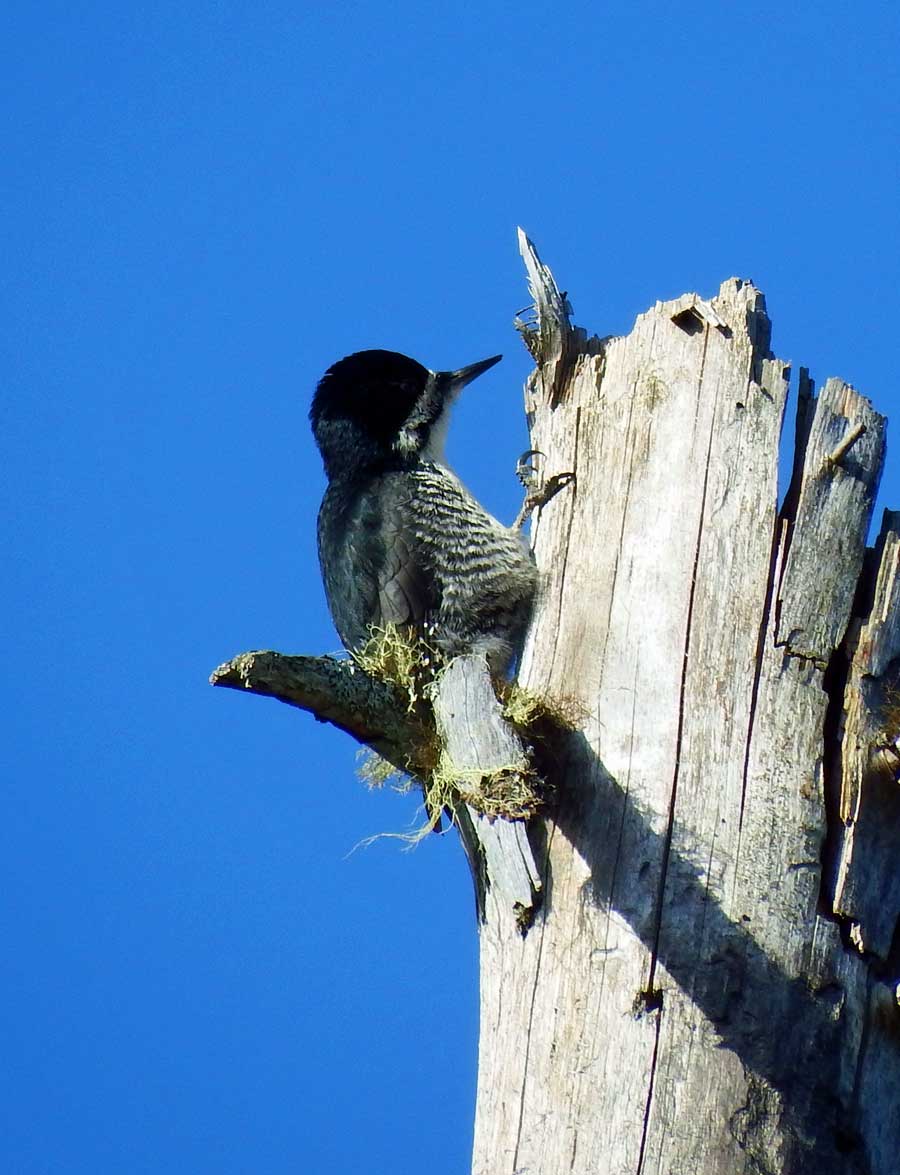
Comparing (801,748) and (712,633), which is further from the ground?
(712,633)

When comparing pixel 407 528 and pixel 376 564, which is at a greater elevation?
pixel 407 528

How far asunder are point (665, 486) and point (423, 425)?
160 centimetres

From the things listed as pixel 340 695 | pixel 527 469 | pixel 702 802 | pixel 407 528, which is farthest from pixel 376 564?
pixel 702 802

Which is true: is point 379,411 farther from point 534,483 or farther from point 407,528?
point 534,483

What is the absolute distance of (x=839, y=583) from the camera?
335 centimetres

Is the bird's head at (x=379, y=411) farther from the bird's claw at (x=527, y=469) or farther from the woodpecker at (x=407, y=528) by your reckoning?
the bird's claw at (x=527, y=469)

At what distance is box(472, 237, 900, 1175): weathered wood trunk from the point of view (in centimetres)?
300

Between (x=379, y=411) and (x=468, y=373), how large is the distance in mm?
493

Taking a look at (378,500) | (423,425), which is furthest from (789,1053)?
(423,425)

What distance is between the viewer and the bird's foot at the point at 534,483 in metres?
3.95

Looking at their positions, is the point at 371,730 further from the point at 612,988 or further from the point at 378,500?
the point at 378,500

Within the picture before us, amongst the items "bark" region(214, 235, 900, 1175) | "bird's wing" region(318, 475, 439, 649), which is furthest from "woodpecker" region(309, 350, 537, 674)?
"bark" region(214, 235, 900, 1175)

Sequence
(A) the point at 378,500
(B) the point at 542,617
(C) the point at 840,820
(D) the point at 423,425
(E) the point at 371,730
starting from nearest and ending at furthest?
(C) the point at 840,820
(E) the point at 371,730
(B) the point at 542,617
(A) the point at 378,500
(D) the point at 423,425

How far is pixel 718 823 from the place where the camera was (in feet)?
10.4
